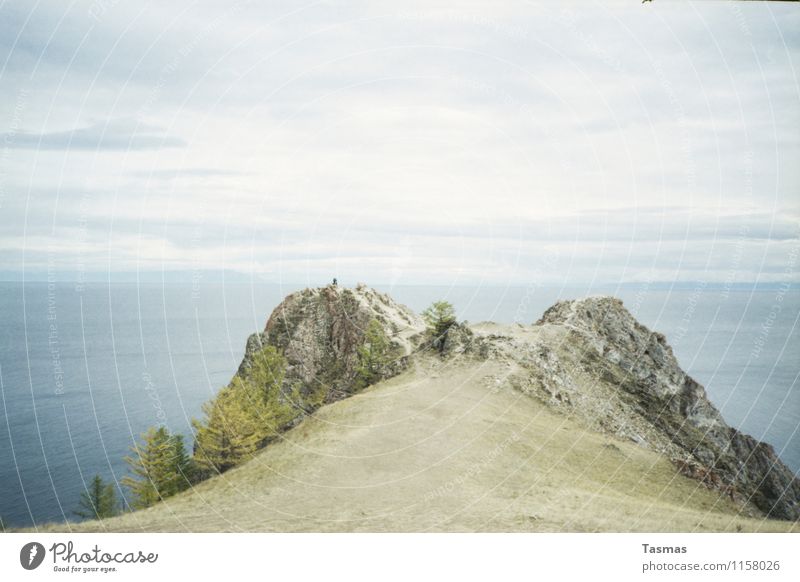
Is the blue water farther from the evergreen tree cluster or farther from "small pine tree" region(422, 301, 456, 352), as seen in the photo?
the evergreen tree cluster

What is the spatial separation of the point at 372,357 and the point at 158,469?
16.7 metres

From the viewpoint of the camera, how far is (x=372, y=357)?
142ft

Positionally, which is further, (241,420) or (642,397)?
(642,397)

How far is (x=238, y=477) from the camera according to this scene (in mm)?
25344

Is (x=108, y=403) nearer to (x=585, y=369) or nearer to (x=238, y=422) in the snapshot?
(x=238, y=422)

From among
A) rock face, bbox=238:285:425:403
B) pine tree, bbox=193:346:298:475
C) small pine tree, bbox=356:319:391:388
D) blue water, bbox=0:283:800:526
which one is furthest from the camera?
blue water, bbox=0:283:800:526

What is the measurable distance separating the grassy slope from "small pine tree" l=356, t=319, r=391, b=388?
6.91 metres

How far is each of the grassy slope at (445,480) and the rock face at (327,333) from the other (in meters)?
11.6

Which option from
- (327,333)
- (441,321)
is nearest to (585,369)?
(441,321)

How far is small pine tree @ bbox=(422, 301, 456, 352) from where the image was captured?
42406 millimetres

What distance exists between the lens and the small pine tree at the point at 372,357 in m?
42.7

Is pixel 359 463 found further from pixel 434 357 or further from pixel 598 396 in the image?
pixel 598 396

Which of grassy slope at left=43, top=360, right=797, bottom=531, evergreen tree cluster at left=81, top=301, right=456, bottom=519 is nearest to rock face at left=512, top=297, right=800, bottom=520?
grassy slope at left=43, top=360, right=797, bottom=531
